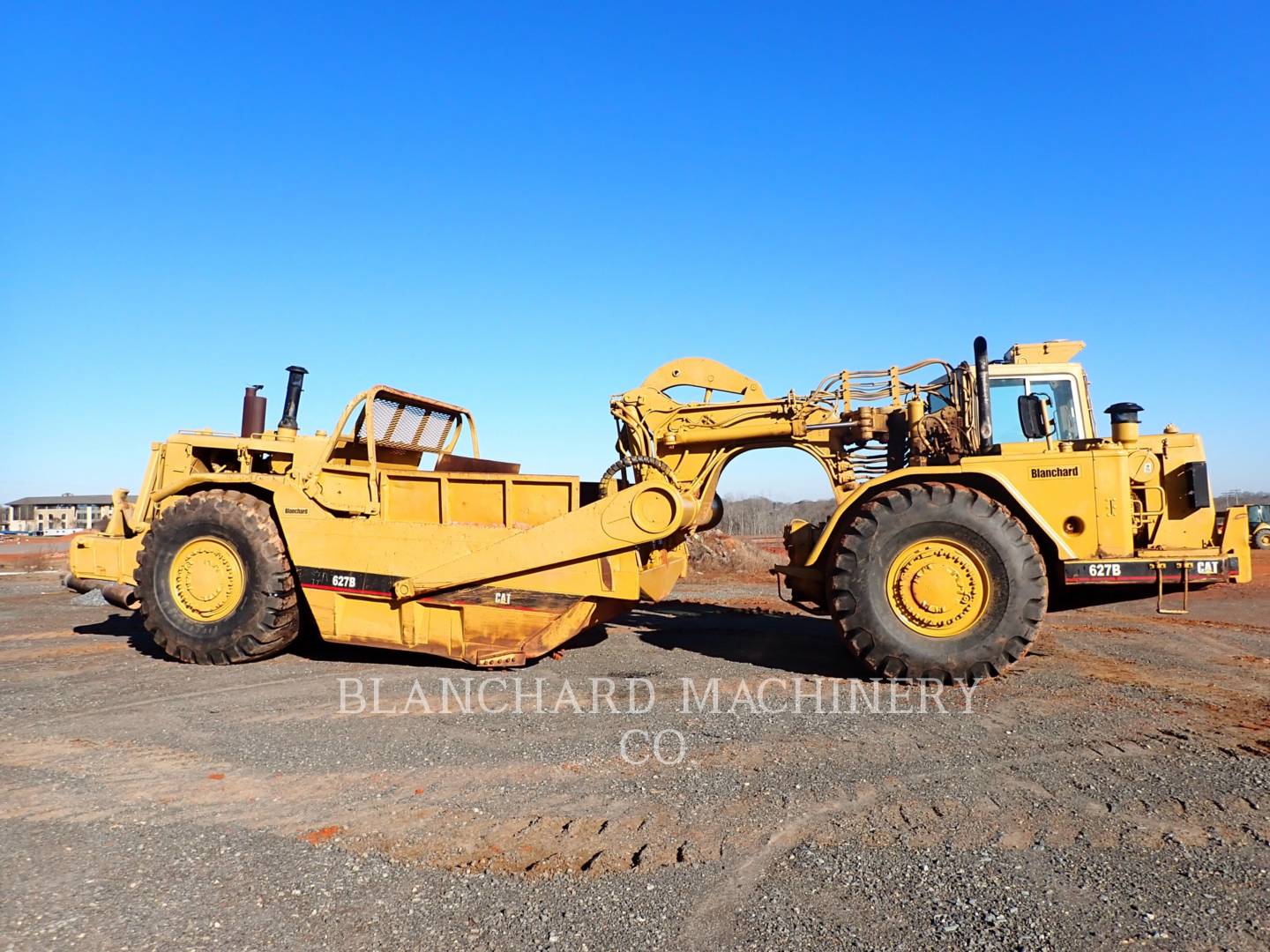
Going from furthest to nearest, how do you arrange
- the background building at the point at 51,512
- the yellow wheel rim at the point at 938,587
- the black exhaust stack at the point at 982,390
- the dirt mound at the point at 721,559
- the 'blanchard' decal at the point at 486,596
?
the background building at the point at 51,512 → the dirt mound at the point at 721,559 → the 'blanchard' decal at the point at 486,596 → the black exhaust stack at the point at 982,390 → the yellow wheel rim at the point at 938,587

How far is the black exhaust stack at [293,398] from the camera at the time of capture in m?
8.43

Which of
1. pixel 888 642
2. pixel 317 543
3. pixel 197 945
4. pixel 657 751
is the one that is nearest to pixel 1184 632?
pixel 888 642

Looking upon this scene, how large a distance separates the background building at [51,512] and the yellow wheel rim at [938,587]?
291 ft

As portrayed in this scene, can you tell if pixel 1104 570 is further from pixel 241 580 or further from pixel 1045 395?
pixel 241 580

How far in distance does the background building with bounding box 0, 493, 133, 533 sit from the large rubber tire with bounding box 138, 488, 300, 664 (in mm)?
83924

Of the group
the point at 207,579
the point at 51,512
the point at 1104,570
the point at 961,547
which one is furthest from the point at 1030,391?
the point at 51,512

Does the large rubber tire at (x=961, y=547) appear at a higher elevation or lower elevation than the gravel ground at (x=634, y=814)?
higher

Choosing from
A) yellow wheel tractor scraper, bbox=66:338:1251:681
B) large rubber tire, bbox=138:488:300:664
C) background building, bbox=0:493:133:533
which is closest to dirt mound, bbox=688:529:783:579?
yellow wheel tractor scraper, bbox=66:338:1251:681

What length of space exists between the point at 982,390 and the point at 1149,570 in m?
1.79

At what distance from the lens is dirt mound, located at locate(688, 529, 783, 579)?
1959cm

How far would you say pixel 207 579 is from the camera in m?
7.23

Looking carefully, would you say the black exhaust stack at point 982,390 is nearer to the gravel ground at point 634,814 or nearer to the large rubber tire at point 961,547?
the large rubber tire at point 961,547

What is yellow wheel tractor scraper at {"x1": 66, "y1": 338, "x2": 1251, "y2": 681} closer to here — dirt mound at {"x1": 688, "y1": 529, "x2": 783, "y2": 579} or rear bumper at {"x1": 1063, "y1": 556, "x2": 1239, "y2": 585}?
rear bumper at {"x1": 1063, "y1": 556, "x2": 1239, "y2": 585}

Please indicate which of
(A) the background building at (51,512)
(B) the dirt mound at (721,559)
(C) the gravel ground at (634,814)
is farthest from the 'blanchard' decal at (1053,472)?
(A) the background building at (51,512)
